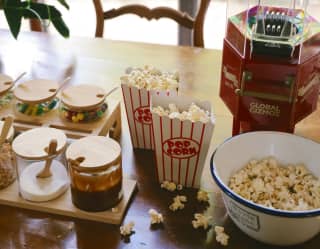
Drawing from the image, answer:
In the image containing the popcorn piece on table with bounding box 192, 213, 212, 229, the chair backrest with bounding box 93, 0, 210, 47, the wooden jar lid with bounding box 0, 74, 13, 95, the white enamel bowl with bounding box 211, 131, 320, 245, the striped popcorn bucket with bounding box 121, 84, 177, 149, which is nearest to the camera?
the white enamel bowl with bounding box 211, 131, 320, 245

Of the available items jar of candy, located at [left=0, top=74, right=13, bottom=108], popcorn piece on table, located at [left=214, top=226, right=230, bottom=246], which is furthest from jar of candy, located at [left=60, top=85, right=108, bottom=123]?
popcorn piece on table, located at [left=214, top=226, right=230, bottom=246]

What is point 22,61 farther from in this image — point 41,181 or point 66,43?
point 41,181

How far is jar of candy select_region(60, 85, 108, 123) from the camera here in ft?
3.60

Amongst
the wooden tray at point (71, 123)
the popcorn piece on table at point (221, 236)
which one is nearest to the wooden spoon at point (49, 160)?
the wooden tray at point (71, 123)

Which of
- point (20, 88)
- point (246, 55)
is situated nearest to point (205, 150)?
point (246, 55)

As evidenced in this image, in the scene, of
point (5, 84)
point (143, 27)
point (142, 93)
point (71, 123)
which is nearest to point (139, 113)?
point (142, 93)

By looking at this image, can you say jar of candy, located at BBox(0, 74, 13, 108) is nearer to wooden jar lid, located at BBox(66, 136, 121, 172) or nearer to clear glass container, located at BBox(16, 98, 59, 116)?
clear glass container, located at BBox(16, 98, 59, 116)

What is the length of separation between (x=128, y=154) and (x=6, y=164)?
272 mm

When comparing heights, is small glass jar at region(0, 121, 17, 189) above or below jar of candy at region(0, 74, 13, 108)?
below

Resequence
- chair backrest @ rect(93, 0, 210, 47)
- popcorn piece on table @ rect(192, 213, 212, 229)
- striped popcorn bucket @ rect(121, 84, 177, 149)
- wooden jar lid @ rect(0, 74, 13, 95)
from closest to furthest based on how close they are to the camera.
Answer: popcorn piece on table @ rect(192, 213, 212, 229) < striped popcorn bucket @ rect(121, 84, 177, 149) < wooden jar lid @ rect(0, 74, 13, 95) < chair backrest @ rect(93, 0, 210, 47)

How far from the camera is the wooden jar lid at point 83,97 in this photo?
1.09 meters

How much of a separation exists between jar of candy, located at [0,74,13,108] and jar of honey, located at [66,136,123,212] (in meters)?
0.35

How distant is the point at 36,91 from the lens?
1.16 metres

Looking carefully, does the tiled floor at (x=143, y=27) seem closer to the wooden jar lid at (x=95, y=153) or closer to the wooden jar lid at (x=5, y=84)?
the wooden jar lid at (x=5, y=84)
